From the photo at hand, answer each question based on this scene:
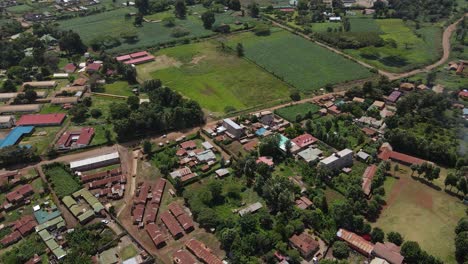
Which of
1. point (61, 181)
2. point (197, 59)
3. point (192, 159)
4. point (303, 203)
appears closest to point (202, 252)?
point (303, 203)

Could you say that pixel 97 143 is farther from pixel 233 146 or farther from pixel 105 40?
pixel 105 40

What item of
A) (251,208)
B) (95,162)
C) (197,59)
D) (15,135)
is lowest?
(251,208)

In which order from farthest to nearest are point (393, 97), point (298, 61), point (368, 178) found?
point (298, 61), point (393, 97), point (368, 178)

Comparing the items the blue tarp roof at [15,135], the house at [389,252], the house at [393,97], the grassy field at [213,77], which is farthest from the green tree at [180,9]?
the house at [389,252]

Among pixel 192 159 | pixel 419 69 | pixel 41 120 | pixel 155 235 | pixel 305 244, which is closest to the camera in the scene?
pixel 305 244

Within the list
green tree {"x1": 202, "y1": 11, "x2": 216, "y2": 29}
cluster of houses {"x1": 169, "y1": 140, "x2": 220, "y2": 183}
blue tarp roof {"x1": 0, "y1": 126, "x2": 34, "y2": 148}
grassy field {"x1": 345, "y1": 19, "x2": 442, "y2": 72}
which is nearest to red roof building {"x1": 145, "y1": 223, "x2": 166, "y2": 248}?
cluster of houses {"x1": 169, "y1": 140, "x2": 220, "y2": 183}

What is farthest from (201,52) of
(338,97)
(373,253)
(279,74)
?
(373,253)

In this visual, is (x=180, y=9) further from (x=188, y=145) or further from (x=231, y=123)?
(x=188, y=145)

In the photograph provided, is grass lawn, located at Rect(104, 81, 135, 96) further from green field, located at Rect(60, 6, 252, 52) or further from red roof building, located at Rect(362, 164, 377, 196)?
red roof building, located at Rect(362, 164, 377, 196)
